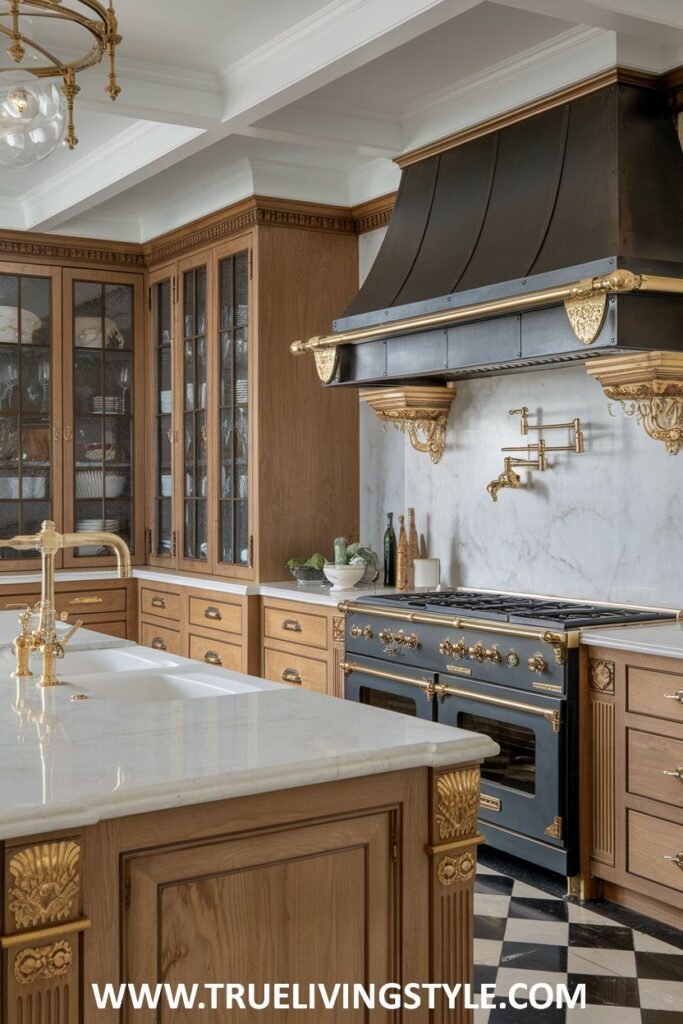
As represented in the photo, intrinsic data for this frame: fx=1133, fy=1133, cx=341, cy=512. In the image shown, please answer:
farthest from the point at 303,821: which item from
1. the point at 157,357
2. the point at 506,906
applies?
the point at 157,357

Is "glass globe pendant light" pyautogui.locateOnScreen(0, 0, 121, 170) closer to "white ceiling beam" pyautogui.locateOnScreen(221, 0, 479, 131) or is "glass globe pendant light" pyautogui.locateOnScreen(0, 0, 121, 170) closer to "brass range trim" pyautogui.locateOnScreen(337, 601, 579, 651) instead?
"white ceiling beam" pyautogui.locateOnScreen(221, 0, 479, 131)

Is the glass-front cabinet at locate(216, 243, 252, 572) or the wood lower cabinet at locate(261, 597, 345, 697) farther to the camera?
the glass-front cabinet at locate(216, 243, 252, 572)

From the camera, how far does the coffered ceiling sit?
11.4 ft

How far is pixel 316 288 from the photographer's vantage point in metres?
5.43

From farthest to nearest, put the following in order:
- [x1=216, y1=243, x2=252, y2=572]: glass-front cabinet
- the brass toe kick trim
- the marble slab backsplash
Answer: [x1=216, y1=243, x2=252, y2=572]: glass-front cabinet → the marble slab backsplash → the brass toe kick trim

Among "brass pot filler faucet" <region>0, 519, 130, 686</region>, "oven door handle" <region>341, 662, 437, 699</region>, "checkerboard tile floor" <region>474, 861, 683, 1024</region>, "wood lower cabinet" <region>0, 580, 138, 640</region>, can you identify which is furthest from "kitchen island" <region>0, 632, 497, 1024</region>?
"wood lower cabinet" <region>0, 580, 138, 640</region>

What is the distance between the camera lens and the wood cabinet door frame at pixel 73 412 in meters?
6.12

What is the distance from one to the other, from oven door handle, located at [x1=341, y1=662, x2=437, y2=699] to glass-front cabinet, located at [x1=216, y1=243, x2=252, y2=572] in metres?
1.10

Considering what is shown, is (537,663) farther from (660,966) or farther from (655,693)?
(660,966)

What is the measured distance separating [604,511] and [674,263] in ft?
3.29

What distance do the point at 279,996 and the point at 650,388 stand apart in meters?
2.42

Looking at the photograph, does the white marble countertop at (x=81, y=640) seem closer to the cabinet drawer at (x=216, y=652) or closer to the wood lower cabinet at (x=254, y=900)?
the wood lower cabinet at (x=254, y=900)

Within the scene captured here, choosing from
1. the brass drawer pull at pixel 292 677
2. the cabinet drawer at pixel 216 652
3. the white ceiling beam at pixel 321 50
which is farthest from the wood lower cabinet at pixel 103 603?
the white ceiling beam at pixel 321 50

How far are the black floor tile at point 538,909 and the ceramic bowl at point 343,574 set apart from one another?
171 cm
